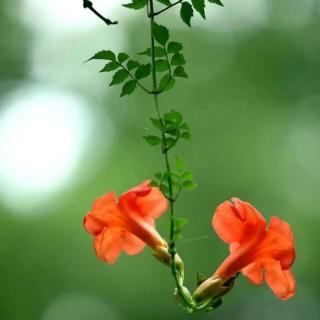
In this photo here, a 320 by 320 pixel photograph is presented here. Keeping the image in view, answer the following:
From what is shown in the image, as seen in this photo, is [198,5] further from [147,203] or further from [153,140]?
[147,203]

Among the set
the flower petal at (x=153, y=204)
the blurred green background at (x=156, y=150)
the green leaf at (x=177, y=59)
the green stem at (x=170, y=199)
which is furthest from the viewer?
the blurred green background at (x=156, y=150)

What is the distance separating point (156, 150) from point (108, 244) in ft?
22.3

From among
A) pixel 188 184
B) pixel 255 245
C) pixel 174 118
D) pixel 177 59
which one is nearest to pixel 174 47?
pixel 177 59

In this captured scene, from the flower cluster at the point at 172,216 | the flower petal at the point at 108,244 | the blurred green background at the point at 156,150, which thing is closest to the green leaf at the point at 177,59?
the flower cluster at the point at 172,216

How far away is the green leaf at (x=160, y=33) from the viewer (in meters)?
1.42

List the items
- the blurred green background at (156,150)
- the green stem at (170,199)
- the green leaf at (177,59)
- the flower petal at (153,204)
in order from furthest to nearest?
1. the blurred green background at (156,150)
2. the flower petal at (153,204)
3. the green leaf at (177,59)
4. the green stem at (170,199)

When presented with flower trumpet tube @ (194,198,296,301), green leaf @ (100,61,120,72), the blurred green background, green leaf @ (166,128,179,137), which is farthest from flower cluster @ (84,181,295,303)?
the blurred green background

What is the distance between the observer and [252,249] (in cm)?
148

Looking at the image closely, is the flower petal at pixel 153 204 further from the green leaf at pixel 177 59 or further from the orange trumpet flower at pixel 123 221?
the green leaf at pixel 177 59

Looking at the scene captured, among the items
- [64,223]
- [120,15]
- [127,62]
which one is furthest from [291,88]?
[127,62]

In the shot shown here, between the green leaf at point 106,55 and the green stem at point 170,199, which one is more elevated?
the green leaf at point 106,55

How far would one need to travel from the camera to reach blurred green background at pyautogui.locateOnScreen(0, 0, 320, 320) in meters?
8.55

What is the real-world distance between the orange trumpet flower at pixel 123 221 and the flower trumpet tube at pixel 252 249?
102 mm

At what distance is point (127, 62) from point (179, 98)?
24.9 ft
